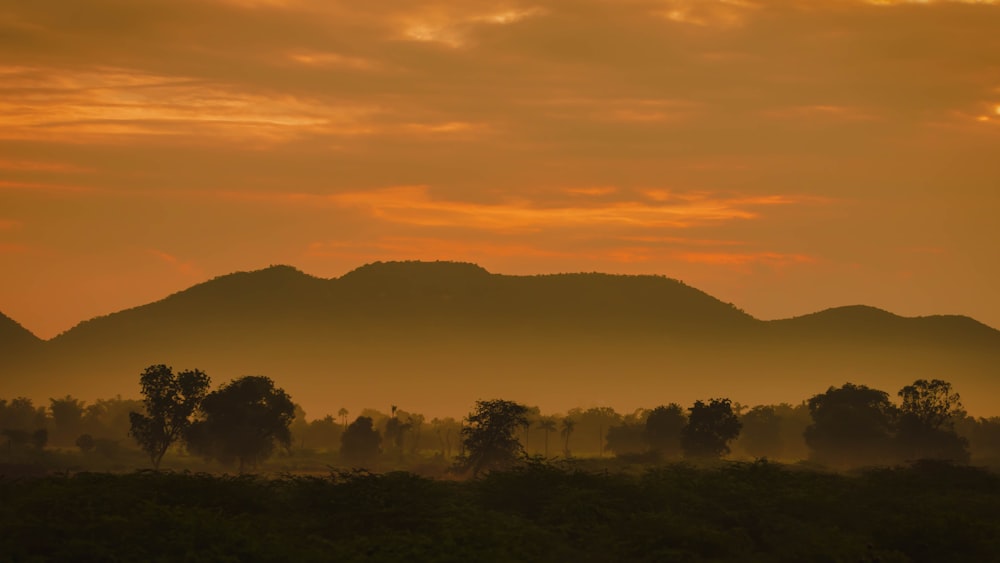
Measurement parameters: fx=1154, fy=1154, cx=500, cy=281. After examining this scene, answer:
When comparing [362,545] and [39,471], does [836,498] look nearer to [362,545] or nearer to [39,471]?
[362,545]

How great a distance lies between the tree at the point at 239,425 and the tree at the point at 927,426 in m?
100.0

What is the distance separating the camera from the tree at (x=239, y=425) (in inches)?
6521

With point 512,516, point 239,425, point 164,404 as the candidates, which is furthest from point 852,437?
point 512,516

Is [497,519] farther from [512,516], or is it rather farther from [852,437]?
[852,437]

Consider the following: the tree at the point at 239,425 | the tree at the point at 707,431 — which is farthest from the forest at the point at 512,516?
the tree at the point at 239,425

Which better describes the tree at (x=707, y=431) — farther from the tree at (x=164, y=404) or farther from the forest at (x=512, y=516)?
the forest at (x=512, y=516)

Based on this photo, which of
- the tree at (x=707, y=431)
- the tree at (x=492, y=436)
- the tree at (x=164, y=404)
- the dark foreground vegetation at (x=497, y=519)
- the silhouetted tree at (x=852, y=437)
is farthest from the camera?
the silhouetted tree at (x=852, y=437)

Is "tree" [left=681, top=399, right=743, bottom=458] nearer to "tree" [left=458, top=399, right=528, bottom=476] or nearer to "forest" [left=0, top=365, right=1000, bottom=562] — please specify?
"tree" [left=458, top=399, right=528, bottom=476]

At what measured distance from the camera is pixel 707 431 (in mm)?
180250

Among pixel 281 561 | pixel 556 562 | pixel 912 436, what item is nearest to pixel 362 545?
A: pixel 281 561

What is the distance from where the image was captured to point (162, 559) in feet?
181

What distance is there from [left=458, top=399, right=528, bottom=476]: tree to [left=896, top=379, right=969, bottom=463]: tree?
69.9 m

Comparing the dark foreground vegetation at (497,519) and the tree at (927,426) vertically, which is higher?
the tree at (927,426)

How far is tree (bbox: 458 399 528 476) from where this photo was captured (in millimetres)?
154750
